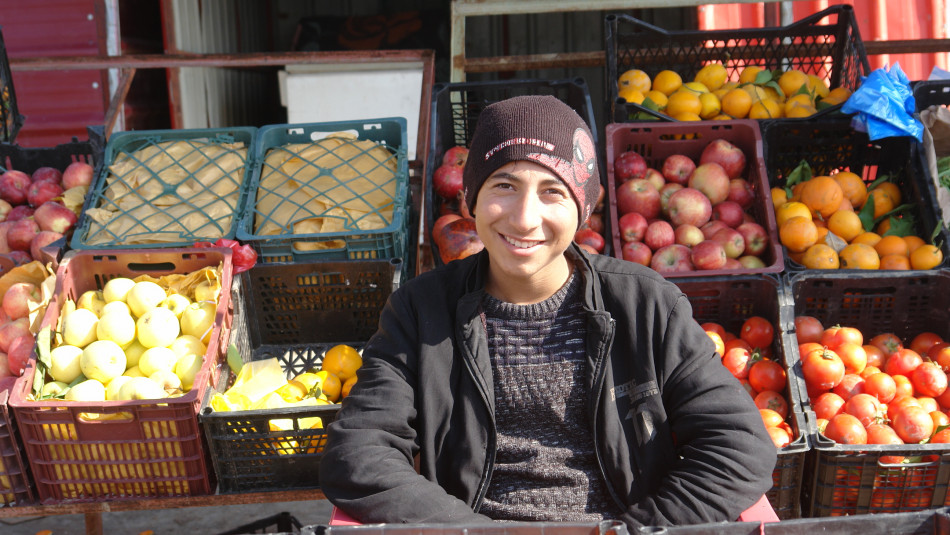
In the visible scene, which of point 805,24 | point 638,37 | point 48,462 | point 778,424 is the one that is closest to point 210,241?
point 48,462

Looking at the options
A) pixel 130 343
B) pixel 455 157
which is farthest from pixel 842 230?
pixel 130 343

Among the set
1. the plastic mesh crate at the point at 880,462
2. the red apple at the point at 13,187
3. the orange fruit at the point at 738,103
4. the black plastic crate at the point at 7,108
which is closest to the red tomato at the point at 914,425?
the plastic mesh crate at the point at 880,462

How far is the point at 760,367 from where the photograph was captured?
266 cm

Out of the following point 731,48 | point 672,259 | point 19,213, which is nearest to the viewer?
point 672,259

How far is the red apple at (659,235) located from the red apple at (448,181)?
882 millimetres

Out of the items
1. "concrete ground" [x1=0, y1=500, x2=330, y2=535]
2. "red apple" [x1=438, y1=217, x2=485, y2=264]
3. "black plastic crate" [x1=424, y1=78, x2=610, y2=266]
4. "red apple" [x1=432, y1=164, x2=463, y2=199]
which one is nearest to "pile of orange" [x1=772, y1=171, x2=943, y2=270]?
"black plastic crate" [x1=424, y1=78, x2=610, y2=266]

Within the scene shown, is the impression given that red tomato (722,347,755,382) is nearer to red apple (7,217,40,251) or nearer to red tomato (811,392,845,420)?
red tomato (811,392,845,420)

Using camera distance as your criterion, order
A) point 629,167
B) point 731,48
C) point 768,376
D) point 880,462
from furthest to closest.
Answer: point 731,48 → point 629,167 → point 768,376 → point 880,462

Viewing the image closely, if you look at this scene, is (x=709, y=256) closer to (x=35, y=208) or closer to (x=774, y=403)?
(x=774, y=403)

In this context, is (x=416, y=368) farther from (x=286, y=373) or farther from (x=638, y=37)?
(x=638, y=37)

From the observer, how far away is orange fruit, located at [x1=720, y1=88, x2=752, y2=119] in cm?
Answer: 377

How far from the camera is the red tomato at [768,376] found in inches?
104

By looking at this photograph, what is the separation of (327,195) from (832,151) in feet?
7.74

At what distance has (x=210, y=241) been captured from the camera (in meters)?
3.10
